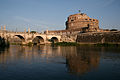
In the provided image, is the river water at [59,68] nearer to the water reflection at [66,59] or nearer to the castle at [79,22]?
the water reflection at [66,59]

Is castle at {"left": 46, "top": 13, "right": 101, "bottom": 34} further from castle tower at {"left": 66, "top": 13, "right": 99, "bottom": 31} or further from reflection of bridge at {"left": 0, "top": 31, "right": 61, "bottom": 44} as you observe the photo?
reflection of bridge at {"left": 0, "top": 31, "right": 61, "bottom": 44}

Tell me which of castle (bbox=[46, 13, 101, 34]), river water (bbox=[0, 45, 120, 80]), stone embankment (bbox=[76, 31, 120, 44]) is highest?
castle (bbox=[46, 13, 101, 34])

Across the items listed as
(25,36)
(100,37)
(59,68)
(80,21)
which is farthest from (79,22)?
(59,68)

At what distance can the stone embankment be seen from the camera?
51041mm

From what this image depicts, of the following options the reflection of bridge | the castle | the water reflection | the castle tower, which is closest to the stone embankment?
the reflection of bridge

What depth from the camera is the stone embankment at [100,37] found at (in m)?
51.0

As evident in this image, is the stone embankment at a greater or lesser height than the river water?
greater

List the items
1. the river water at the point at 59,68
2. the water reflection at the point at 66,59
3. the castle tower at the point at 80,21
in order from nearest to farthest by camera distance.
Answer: the river water at the point at 59,68
the water reflection at the point at 66,59
the castle tower at the point at 80,21

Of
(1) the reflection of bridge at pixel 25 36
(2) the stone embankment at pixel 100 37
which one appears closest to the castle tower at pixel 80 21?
(1) the reflection of bridge at pixel 25 36

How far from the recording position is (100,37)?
2244 inches

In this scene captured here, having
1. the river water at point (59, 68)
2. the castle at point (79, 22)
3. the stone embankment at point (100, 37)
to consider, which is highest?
the castle at point (79, 22)

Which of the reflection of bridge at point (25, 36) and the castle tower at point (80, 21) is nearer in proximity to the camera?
the reflection of bridge at point (25, 36)

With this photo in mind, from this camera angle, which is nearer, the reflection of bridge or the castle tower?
the reflection of bridge

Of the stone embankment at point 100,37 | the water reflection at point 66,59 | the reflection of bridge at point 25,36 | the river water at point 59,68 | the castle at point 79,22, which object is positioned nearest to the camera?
the river water at point 59,68
